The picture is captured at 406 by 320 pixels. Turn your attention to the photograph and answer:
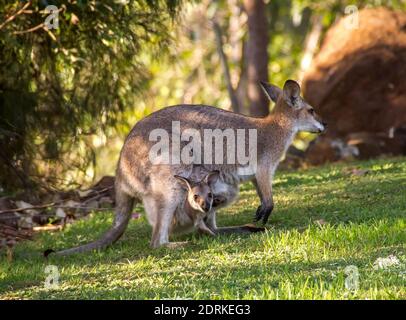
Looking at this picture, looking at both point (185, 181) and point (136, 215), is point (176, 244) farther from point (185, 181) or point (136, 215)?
point (136, 215)

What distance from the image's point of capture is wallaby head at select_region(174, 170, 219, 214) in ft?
23.5

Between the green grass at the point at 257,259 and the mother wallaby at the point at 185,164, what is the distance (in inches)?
9.7

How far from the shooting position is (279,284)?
528 centimetres

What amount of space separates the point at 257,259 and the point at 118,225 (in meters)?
1.76

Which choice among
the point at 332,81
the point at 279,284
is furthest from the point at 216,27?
the point at 279,284

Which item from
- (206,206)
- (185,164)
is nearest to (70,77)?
(185,164)

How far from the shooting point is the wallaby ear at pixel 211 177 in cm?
734

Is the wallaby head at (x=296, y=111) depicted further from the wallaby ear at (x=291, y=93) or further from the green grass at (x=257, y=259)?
the green grass at (x=257, y=259)

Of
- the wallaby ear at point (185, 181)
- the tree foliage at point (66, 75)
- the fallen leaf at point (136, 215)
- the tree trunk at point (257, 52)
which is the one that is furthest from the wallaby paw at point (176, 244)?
the tree trunk at point (257, 52)

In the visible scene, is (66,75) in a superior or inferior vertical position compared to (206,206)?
superior

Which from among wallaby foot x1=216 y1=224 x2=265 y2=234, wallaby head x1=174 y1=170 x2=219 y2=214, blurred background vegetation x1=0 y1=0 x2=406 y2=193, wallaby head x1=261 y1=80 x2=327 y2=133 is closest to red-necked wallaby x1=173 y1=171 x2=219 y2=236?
wallaby head x1=174 y1=170 x2=219 y2=214

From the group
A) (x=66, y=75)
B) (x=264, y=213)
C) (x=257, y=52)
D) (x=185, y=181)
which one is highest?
(x=257, y=52)

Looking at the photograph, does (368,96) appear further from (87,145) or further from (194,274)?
(194,274)

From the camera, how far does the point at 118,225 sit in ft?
24.8
